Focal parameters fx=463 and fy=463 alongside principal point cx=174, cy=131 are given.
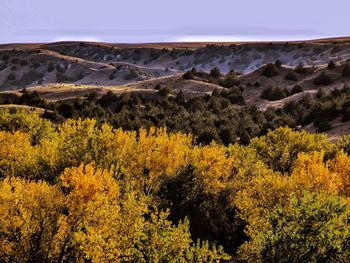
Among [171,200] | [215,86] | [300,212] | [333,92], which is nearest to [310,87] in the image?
[333,92]

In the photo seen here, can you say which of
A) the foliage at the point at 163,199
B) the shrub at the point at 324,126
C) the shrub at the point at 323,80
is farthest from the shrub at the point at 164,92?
the foliage at the point at 163,199

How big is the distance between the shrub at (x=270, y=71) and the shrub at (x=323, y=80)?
11229mm

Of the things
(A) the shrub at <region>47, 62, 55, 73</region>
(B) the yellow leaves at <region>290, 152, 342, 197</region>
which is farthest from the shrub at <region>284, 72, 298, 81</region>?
(A) the shrub at <region>47, 62, 55, 73</region>

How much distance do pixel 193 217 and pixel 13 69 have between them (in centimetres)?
13175

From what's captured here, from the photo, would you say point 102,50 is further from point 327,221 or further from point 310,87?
point 327,221

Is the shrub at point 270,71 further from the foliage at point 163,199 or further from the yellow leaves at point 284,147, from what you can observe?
the foliage at point 163,199

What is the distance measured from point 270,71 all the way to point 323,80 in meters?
14.3

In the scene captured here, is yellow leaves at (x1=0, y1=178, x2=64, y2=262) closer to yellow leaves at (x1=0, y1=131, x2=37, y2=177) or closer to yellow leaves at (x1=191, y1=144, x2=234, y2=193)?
yellow leaves at (x1=0, y1=131, x2=37, y2=177)

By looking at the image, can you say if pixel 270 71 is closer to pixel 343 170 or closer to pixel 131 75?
pixel 131 75

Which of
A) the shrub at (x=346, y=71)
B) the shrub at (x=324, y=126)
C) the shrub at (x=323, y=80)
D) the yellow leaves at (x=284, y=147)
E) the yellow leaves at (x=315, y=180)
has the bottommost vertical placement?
the shrub at (x=324, y=126)

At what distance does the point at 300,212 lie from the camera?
2642 cm

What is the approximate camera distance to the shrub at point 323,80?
10650cm

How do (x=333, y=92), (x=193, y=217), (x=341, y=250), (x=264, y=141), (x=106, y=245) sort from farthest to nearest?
1. (x=333, y=92)
2. (x=264, y=141)
3. (x=193, y=217)
4. (x=106, y=245)
5. (x=341, y=250)

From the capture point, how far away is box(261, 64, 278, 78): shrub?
116m
